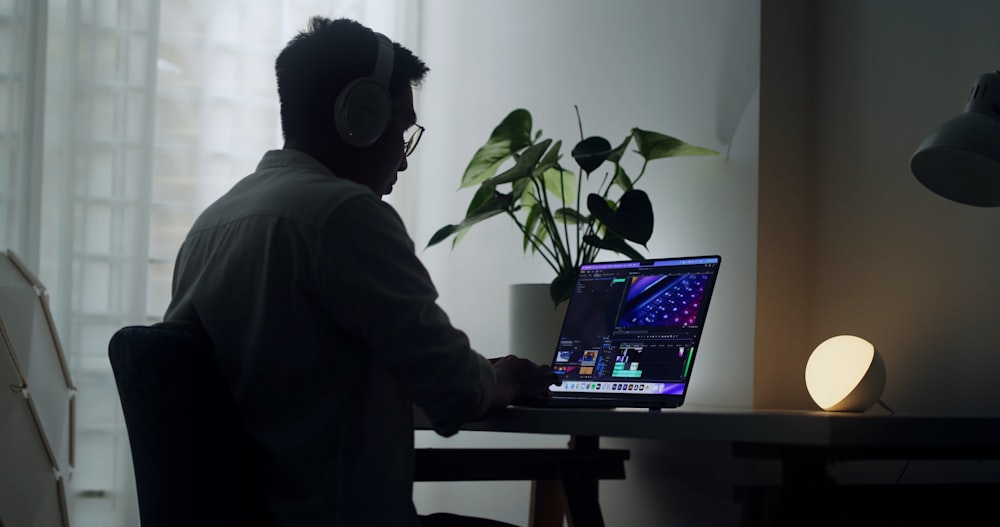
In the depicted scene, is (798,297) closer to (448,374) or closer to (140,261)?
(448,374)

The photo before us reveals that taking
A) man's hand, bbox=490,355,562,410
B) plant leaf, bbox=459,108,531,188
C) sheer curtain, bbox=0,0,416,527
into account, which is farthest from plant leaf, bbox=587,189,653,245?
sheer curtain, bbox=0,0,416,527

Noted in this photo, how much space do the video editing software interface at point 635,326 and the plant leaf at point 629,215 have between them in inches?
3.7

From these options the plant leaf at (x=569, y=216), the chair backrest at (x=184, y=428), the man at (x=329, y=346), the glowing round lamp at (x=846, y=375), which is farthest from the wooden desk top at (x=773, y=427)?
the plant leaf at (x=569, y=216)

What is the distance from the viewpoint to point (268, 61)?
344 cm

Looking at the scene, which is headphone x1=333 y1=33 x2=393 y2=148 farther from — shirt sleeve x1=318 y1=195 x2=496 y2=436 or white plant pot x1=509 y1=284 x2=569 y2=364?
white plant pot x1=509 y1=284 x2=569 y2=364

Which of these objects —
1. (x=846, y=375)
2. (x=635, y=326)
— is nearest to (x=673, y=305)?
(x=635, y=326)

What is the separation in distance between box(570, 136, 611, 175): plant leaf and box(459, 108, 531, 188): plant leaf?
9.6 inches

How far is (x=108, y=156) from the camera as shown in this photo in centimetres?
317

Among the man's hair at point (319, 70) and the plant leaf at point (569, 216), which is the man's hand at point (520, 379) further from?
the plant leaf at point (569, 216)

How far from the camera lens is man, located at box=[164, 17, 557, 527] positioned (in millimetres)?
1092

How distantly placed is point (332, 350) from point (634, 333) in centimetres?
66

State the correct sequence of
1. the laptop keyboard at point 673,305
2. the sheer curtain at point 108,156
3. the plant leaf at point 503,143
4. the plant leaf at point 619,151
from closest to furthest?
the laptop keyboard at point 673,305 < the plant leaf at point 619,151 < the plant leaf at point 503,143 < the sheer curtain at point 108,156

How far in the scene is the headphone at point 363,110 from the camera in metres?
1.29

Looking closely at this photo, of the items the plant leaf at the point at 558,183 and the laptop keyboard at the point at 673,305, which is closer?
the laptop keyboard at the point at 673,305
